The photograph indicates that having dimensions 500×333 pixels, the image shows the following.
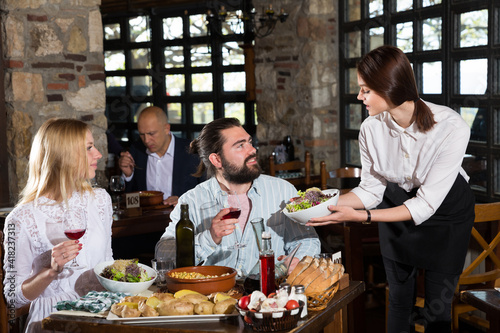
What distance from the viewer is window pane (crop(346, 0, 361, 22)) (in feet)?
19.0

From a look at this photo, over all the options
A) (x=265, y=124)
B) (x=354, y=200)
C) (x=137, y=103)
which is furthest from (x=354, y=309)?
(x=137, y=103)

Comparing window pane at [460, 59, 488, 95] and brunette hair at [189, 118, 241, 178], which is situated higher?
window pane at [460, 59, 488, 95]

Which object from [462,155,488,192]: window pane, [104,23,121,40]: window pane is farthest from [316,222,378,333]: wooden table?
[104,23,121,40]: window pane

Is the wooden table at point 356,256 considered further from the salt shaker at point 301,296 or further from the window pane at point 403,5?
the window pane at point 403,5

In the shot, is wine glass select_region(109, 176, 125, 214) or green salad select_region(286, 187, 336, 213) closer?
green salad select_region(286, 187, 336, 213)

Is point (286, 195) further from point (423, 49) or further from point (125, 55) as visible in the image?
point (125, 55)

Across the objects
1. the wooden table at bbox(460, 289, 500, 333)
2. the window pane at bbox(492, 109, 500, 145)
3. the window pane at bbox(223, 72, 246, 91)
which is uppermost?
the window pane at bbox(223, 72, 246, 91)

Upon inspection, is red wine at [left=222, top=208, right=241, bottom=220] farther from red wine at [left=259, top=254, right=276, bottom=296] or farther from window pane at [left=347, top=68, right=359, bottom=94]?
window pane at [left=347, top=68, right=359, bottom=94]

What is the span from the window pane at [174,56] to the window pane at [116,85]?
0.70 m

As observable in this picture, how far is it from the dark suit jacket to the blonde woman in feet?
5.56

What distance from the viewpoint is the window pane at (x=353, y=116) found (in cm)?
584

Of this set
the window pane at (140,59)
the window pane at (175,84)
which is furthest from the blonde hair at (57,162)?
the window pane at (140,59)

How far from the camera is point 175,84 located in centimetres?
757

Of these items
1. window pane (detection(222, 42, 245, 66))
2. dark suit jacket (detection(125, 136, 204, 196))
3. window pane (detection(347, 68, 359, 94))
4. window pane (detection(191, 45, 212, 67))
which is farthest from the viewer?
window pane (detection(191, 45, 212, 67))
